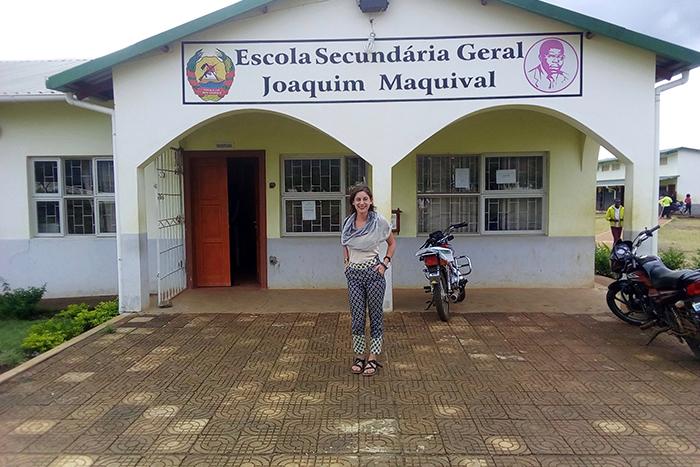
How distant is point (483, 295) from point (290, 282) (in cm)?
320

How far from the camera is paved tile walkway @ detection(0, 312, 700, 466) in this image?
3418 mm

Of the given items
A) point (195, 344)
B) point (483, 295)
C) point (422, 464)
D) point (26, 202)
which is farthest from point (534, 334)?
point (26, 202)

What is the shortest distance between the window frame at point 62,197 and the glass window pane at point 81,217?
0.05 m

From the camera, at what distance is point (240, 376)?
4.80 m

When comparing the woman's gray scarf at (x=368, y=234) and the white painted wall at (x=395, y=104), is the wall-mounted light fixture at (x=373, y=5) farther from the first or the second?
the woman's gray scarf at (x=368, y=234)

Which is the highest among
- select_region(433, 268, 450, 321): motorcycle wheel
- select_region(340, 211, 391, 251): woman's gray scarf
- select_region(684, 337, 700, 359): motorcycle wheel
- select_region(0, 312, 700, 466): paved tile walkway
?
select_region(340, 211, 391, 251): woman's gray scarf

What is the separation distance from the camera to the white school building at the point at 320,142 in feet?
22.2

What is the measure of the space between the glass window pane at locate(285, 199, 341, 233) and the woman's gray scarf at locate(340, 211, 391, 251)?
4.11 meters

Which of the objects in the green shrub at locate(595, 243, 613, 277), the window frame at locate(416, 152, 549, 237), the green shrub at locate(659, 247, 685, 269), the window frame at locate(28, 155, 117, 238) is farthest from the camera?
the green shrub at locate(595, 243, 613, 277)

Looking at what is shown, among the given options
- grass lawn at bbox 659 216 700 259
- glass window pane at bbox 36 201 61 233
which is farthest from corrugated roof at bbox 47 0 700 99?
grass lawn at bbox 659 216 700 259

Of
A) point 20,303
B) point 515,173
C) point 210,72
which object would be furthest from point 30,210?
point 515,173

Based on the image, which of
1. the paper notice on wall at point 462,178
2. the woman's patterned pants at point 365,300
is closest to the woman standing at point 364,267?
the woman's patterned pants at point 365,300

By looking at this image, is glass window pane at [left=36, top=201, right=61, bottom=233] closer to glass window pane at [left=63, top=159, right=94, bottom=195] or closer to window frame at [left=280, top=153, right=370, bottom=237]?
glass window pane at [left=63, top=159, right=94, bottom=195]

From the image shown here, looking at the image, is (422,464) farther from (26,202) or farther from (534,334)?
(26,202)
